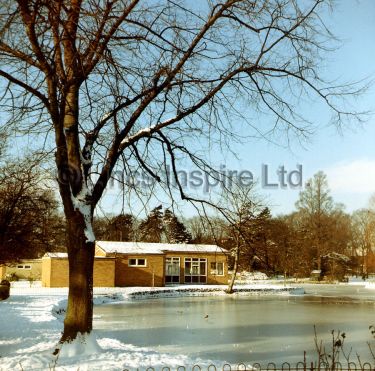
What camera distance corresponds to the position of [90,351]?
8906 millimetres

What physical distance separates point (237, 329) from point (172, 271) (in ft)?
90.7

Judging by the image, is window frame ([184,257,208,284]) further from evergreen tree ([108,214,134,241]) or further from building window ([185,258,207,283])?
evergreen tree ([108,214,134,241])

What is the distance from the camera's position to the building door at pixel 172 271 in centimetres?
4247

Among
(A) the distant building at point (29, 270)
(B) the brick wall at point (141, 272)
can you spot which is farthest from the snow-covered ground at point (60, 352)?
(A) the distant building at point (29, 270)

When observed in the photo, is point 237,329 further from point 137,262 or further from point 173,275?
point 173,275

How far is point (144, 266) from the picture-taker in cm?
3944

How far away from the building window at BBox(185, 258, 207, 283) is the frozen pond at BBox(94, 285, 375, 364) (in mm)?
20106

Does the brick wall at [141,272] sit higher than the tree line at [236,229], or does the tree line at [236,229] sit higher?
the tree line at [236,229]

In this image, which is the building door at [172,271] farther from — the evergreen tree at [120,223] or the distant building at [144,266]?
the evergreen tree at [120,223]

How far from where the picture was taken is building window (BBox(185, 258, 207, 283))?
142ft

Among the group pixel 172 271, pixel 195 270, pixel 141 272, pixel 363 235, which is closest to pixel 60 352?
pixel 141 272

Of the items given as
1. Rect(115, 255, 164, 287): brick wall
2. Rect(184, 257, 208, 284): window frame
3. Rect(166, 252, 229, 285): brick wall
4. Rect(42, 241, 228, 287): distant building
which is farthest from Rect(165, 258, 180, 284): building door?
Rect(115, 255, 164, 287): brick wall

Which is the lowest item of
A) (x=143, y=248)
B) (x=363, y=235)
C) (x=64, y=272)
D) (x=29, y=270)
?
(x=29, y=270)

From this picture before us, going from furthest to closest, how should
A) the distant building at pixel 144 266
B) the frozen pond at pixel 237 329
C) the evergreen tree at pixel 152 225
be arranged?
the distant building at pixel 144 266 < the frozen pond at pixel 237 329 < the evergreen tree at pixel 152 225
